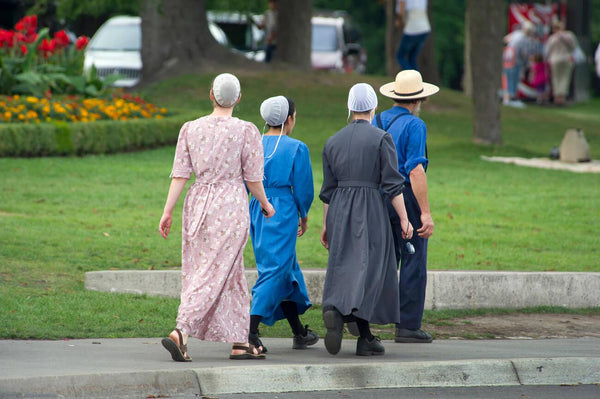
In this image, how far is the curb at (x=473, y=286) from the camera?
28.8 feet

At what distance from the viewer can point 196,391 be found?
6023mm

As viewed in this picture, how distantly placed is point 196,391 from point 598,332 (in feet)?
11.7

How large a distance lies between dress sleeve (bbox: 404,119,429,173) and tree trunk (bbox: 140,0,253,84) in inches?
626

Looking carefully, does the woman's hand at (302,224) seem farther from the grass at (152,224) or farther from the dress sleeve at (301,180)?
the grass at (152,224)

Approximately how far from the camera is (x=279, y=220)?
23.1 feet

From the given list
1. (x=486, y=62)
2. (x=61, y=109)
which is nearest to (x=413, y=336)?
(x=61, y=109)

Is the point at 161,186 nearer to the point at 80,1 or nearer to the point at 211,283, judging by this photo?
the point at 211,283

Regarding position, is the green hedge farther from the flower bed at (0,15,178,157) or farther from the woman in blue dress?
the woman in blue dress

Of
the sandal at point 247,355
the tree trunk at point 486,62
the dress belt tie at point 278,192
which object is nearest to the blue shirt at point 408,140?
the dress belt tie at point 278,192

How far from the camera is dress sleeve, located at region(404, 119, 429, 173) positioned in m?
7.31

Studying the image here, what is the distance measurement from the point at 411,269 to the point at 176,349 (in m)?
1.87

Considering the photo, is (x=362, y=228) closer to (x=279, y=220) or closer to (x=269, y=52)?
(x=279, y=220)

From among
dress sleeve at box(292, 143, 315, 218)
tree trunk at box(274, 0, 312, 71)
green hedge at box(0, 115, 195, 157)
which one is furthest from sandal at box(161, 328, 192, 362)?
tree trunk at box(274, 0, 312, 71)

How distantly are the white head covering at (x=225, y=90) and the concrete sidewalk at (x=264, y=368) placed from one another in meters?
1.53
